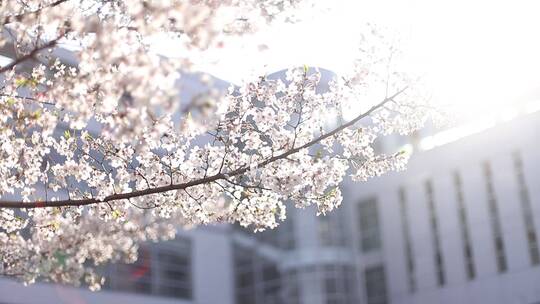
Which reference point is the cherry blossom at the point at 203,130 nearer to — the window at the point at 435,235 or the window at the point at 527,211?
the window at the point at 527,211

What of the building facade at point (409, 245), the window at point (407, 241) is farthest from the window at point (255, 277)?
the window at point (407, 241)

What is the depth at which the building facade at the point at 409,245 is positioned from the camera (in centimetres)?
3797

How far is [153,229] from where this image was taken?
1268cm

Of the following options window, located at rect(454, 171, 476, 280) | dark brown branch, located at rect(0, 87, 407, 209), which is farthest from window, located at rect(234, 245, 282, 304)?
dark brown branch, located at rect(0, 87, 407, 209)

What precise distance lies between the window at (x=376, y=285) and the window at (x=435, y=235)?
3.95 m

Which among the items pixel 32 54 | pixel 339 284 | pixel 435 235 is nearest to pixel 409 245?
pixel 435 235

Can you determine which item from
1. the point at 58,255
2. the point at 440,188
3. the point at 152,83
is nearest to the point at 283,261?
the point at 440,188

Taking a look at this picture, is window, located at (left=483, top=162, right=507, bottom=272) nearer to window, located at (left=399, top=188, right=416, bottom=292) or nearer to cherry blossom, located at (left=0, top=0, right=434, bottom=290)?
window, located at (left=399, top=188, right=416, bottom=292)

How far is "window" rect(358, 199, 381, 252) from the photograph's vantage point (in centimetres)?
4744

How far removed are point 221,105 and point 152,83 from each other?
216 cm

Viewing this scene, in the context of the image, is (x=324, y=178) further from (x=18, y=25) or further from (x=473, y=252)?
(x=473, y=252)

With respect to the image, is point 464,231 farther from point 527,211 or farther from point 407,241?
point 407,241

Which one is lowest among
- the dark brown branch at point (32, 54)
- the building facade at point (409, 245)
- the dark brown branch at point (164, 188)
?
the dark brown branch at point (164, 188)

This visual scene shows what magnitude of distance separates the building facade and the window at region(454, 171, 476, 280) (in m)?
0.06
